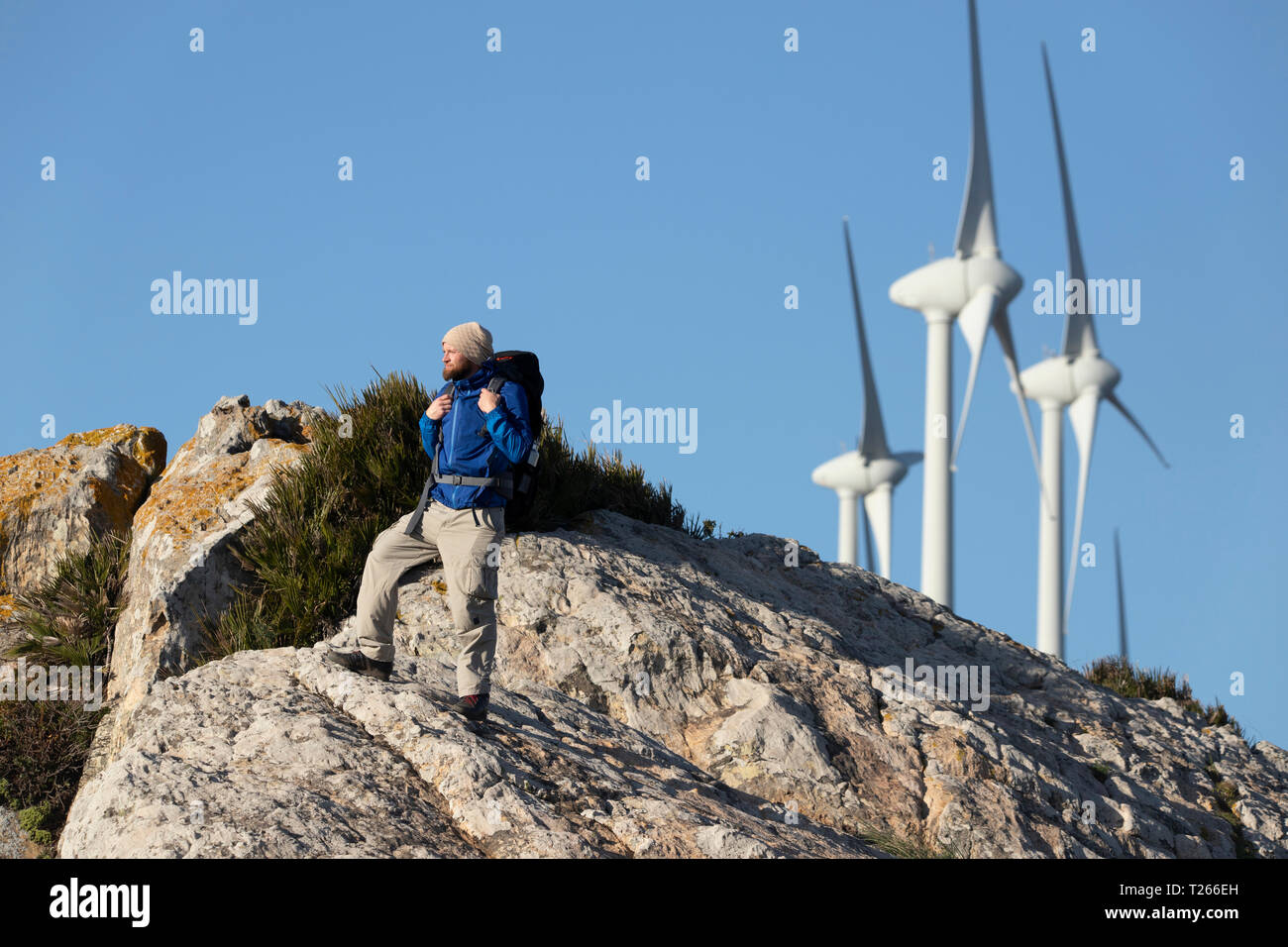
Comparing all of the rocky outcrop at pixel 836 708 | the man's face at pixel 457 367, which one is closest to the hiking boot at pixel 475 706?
the rocky outcrop at pixel 836 708

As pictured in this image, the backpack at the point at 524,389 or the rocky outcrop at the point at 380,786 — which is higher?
the backpack at the point at 524,389

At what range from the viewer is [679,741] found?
8.34m

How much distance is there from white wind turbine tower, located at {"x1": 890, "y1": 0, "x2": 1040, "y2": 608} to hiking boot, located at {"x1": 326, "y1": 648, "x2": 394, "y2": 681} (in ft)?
60.6

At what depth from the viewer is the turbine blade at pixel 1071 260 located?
90.6ft

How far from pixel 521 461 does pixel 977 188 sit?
2186 centimetres

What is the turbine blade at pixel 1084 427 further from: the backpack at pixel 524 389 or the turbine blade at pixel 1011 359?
the backpack at pixel 524 389

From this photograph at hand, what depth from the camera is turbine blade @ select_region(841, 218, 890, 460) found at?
2914 cm

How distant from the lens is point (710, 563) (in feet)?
36.8

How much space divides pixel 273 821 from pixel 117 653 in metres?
5.55

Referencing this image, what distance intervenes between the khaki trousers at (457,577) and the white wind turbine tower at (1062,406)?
2349cm

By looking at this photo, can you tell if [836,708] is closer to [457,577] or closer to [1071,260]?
[457,577]

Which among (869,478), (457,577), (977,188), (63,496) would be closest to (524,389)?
(457,577)

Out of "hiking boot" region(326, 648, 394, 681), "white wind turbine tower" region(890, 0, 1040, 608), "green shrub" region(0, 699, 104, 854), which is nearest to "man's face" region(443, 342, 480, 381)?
"hiking boot" region(326, 648, 394, 681)
